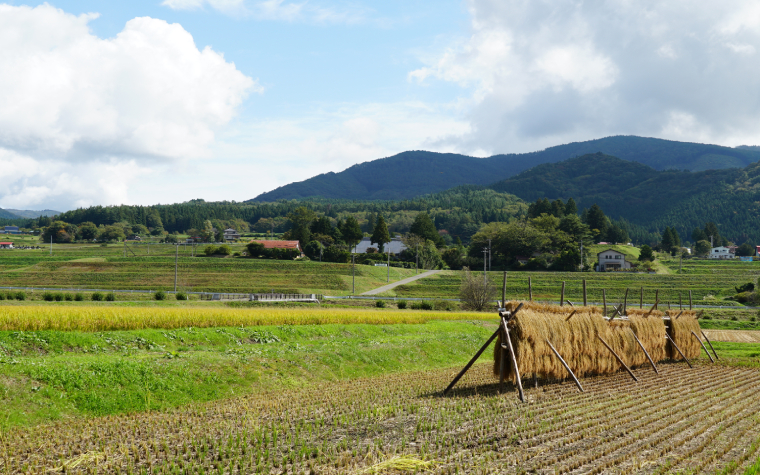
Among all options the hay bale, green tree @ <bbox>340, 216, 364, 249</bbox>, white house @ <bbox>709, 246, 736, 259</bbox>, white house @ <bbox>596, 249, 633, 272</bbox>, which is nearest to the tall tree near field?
white house @ <bbox>709, 246, 736, 259</bbox>

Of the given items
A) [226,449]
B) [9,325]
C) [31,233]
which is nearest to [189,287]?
[9,325]

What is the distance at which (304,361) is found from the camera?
20.8 m

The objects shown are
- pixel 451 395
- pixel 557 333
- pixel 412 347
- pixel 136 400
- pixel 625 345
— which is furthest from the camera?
pixel 412 347

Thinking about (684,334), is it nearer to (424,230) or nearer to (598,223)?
(424,230)

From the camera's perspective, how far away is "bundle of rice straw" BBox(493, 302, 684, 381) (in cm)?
1745

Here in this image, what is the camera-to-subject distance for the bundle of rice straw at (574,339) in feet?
57.3

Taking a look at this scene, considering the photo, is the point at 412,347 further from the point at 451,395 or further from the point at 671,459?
the point at 671,459

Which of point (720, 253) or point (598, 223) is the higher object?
point (598, 223)

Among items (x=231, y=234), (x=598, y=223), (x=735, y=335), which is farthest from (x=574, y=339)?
(x=231, y=234)

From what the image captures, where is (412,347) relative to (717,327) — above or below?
Answer: above

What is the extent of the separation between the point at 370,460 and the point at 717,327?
168 feet

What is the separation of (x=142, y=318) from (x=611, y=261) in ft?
337

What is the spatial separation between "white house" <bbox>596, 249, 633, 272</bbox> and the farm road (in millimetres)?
62952

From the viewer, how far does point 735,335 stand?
44.0 m
